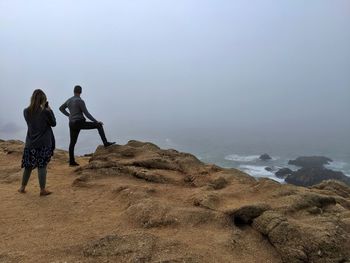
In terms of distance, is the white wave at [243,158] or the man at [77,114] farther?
the white wave at [243,158]

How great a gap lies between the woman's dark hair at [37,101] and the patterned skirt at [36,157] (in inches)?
39.3

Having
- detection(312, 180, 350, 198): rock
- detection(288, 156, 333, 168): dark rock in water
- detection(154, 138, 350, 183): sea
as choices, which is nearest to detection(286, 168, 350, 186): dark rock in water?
detection(154, 138, 350, 183): sea

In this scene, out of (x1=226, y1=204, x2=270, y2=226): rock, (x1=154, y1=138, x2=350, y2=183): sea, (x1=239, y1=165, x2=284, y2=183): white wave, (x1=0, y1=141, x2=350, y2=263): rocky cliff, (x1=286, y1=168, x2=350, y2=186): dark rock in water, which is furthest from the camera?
(x1=154, y1=138, x2=350, y2=183): sea

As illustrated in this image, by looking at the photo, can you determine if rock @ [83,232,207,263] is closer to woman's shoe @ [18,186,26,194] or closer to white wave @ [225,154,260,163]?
woman's shoe @ [18,186,26,194]

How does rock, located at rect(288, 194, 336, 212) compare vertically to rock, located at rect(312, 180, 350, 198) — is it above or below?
above

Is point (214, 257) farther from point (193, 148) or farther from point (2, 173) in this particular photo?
point (193, 148)

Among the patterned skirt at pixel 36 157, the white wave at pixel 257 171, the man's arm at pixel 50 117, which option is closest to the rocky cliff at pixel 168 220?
the patterned skirt at pixel 36 157

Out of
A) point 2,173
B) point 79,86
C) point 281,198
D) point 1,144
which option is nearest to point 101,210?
point 281,198

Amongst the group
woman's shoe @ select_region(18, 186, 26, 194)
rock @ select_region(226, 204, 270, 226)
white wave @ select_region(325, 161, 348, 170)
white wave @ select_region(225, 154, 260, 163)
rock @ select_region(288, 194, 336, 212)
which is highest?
rock @ select_region(288, 194, 336, 212)

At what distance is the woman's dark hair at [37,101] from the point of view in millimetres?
10094

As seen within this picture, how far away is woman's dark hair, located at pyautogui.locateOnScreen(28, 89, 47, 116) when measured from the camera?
10094mm

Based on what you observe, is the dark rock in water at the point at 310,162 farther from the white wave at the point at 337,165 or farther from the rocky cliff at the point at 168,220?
the rocky cliff at the point at 168,220

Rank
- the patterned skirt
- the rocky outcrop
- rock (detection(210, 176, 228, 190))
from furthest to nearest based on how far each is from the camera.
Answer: rock (detection(210, 176, 228, 190)) → the patterned skirt → the rocky outcrop

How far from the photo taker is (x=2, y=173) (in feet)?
47.2
